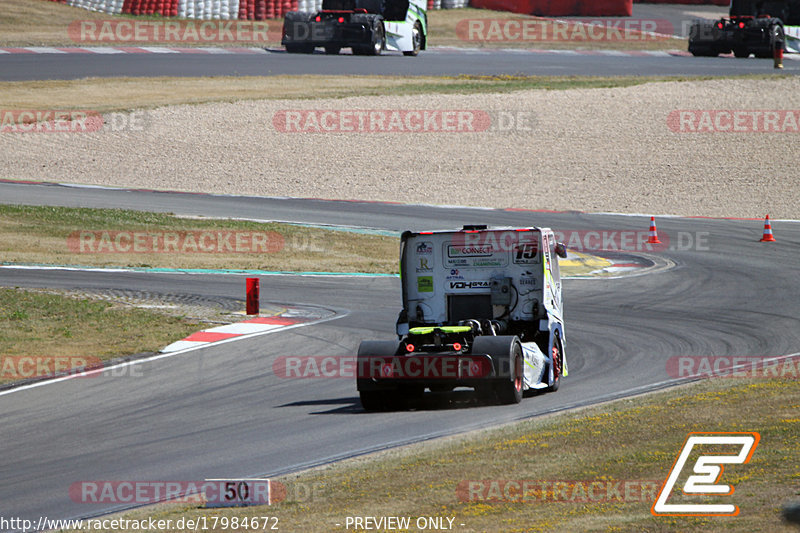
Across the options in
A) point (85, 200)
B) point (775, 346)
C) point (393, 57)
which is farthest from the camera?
point (393, 57)

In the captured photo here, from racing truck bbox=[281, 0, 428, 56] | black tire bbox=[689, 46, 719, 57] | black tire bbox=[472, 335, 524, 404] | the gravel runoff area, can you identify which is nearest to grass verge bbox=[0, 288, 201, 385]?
black tire bbox=[472, 335, 524, 404]

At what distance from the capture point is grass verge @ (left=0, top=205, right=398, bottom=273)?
21391 millimetres

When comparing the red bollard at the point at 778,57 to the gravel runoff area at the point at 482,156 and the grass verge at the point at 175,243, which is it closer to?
the gravel runoff area at the point at 482,156

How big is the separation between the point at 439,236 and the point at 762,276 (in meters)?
9.76

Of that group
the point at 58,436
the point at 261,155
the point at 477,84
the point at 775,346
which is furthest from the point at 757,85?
the point at 58,436

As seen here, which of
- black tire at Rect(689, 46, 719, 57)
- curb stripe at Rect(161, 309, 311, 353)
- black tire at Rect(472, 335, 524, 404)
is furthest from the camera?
black tire at Rect(689, 46, 719, 57)

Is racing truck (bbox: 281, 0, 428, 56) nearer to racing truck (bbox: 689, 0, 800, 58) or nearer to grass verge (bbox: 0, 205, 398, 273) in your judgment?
racing truck (bbox: 689, 0, 800, 58)

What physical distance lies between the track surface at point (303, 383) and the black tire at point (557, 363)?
0.11m

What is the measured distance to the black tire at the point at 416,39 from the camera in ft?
148

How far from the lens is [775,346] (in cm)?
1452

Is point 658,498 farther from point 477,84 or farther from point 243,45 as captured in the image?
point 243,45

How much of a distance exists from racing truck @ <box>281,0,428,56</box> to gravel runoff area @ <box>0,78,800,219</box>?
306 inches

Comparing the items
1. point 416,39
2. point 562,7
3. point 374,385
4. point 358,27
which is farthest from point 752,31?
point 374,385

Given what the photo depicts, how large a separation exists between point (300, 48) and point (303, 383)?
33361mm
